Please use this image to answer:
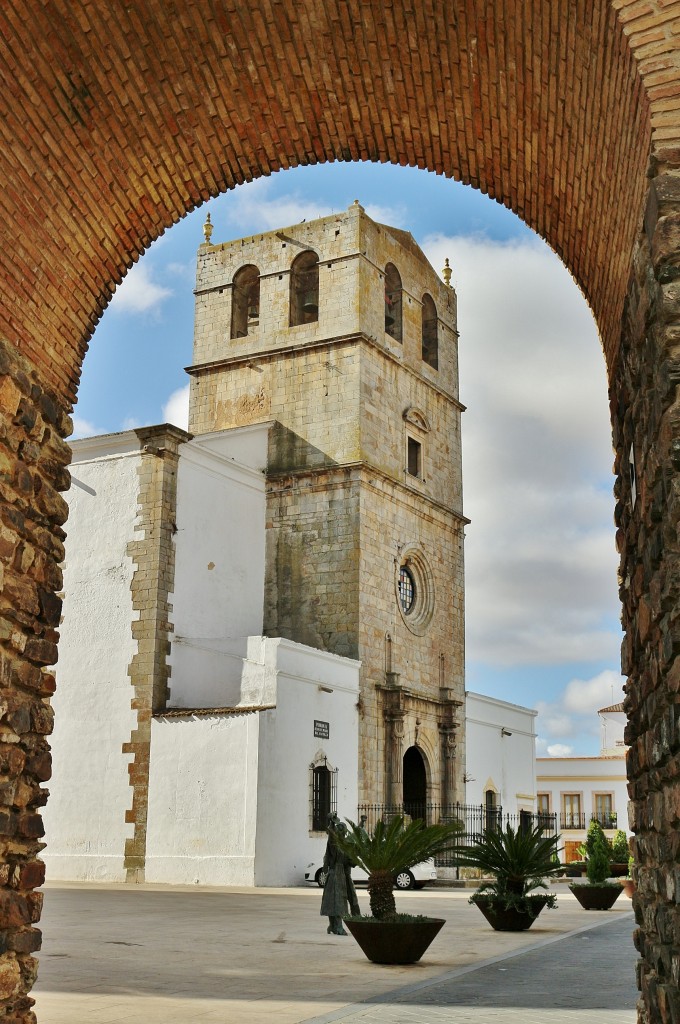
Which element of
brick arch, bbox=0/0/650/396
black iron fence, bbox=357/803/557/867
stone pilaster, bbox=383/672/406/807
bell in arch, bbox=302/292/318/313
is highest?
bell in arch, bbox=302/292/318/313

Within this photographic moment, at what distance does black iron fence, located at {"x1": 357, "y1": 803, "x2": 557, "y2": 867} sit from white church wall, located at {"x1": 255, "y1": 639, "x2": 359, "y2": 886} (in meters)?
0.87

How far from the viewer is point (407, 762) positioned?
26.6 m

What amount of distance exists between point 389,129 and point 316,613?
18.8 meters

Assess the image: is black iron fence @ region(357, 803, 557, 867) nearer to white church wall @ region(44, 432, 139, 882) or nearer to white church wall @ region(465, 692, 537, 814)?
white church wall @ region(465, 692, 537, 814)

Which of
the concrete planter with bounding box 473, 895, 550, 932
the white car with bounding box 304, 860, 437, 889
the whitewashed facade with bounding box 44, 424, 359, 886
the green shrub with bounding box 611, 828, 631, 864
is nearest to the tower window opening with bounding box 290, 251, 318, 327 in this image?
the whitewashed facade with bounding box 44, 424, 359, 886

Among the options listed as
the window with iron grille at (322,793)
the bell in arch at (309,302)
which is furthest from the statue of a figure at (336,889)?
the bell in arch at (309,302)

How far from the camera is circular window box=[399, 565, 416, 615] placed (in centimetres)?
2689

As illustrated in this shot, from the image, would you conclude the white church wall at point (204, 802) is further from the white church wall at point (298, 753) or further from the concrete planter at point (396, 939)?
the concrete planter at point (396, 939)

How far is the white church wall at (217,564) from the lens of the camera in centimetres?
2170

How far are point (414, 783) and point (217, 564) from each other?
7.65 m

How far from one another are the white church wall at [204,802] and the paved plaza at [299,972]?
5121mm

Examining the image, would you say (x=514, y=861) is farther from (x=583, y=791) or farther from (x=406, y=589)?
(x=583, y=791)

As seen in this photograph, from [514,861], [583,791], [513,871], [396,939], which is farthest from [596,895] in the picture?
[583,791]

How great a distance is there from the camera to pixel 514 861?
1253cm
